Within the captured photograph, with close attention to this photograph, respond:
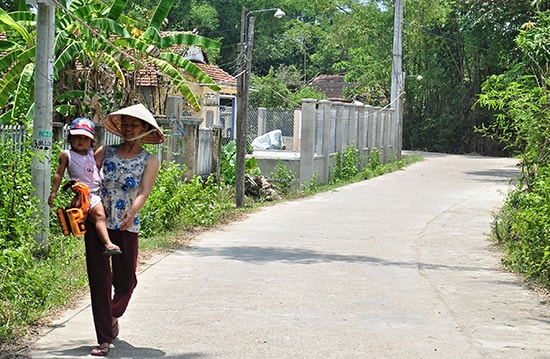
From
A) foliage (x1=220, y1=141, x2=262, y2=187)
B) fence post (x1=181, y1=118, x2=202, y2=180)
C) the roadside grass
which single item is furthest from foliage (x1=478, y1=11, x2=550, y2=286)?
foliage (x1=220, y1=141, x2=262, y2=187)

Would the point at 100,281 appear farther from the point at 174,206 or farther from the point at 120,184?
the point at 174,206

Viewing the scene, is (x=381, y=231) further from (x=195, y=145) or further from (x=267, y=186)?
(x=267, y=186)

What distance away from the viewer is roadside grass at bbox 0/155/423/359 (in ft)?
23.7

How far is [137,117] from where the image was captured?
699cm

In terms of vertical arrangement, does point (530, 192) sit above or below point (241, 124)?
below

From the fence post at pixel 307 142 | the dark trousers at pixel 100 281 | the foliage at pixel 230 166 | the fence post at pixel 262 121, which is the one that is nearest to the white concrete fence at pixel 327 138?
the fence post at pixel 307 142

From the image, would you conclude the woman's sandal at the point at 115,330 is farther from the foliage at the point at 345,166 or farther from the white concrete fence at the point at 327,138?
the foliage at the point at 345,166

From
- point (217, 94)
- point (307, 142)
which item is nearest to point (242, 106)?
point (307, 142)

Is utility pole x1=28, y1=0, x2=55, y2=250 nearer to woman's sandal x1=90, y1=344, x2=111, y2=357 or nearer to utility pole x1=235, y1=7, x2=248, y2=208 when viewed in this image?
woman's sandal x1=90, y1=344, x2=111, y2=357

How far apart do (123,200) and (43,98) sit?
3539 mm

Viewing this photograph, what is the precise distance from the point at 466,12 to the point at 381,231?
20659 millimetres

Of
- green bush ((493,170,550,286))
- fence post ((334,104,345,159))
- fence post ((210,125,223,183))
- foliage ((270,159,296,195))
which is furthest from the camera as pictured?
fence post ((334,104,345,159))

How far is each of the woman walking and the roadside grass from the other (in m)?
0.70

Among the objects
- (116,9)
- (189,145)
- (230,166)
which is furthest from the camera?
(230,166)
